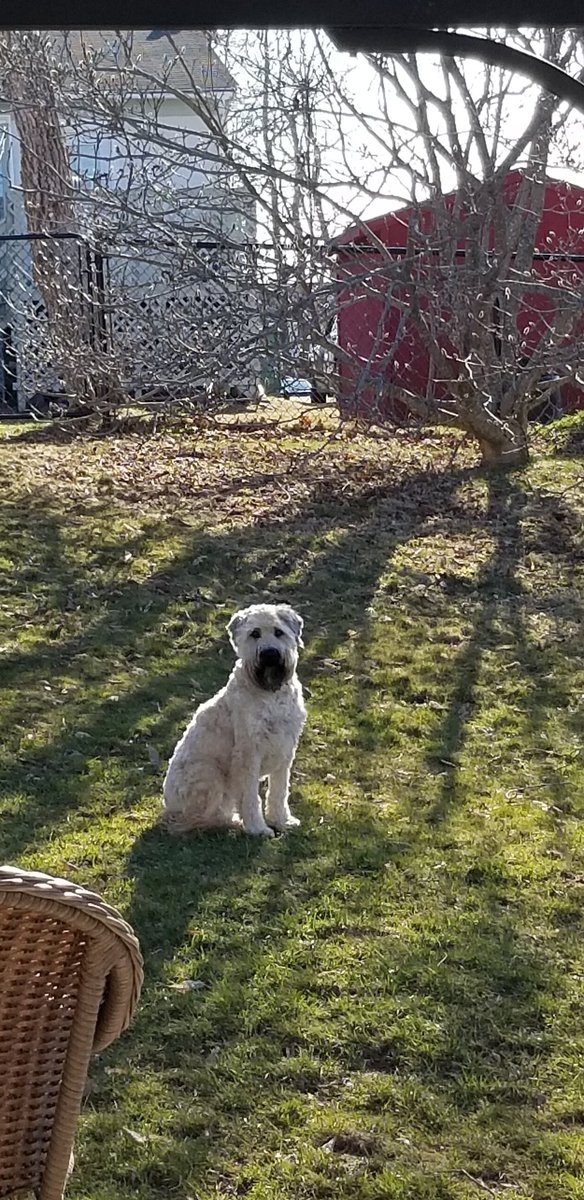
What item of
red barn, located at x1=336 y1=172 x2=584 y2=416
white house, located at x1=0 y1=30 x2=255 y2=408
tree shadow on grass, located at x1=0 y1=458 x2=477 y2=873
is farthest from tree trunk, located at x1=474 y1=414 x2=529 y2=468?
white house, located at x1=0 y1=30 x2=255 y2=408

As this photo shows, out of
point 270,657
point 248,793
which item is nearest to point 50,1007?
point 270,657

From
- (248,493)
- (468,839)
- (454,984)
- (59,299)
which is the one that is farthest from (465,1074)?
(59,299)

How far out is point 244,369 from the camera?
6.95m

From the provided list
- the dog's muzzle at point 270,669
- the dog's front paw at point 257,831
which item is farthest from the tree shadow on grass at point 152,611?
the dog's muzzle at point 270,669

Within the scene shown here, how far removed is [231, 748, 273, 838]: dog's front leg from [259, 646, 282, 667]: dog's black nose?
388 mm

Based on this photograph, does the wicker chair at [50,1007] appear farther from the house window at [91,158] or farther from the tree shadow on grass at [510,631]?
the house window at [91,158]

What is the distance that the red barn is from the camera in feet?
24.4

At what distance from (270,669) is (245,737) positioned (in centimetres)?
31

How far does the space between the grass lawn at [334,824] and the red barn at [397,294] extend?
1373 mm

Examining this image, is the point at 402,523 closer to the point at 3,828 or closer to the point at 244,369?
the point at 244,369

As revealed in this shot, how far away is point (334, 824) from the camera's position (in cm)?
563

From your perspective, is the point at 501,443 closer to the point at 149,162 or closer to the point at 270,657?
the point at 149,162

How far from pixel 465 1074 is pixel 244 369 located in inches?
168

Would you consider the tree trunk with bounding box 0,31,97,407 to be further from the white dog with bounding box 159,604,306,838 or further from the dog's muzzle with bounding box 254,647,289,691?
the dog's muzzle with bounding box 254,647,289,691
